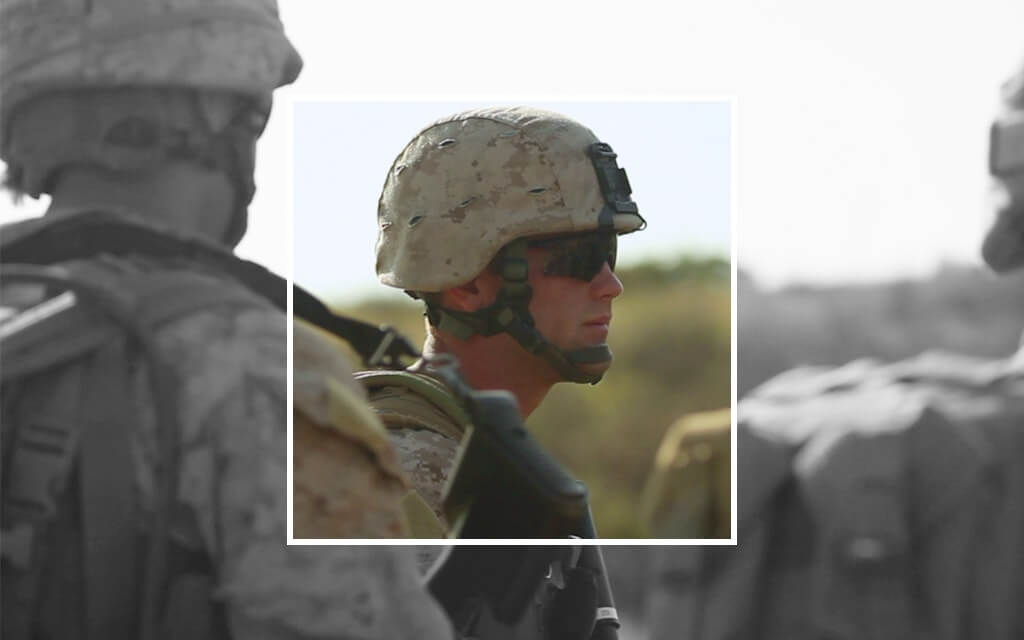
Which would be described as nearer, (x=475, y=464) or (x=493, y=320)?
(x=475, y=464)

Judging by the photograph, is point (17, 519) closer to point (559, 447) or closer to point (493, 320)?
point (493, 320)

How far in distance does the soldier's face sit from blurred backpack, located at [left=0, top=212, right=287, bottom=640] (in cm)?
159

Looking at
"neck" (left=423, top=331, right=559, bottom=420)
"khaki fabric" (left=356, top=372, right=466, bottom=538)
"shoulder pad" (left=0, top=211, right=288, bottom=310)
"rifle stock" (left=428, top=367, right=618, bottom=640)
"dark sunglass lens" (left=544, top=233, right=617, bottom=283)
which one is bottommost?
"rifle stock" (left=428, top=367, right=618, bottom=640)

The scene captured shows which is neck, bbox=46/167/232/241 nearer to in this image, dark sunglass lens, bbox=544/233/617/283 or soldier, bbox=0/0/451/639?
soldier, bbox=0/0/451/639

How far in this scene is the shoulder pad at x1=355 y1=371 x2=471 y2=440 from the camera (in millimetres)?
4898

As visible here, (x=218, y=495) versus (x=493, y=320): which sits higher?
(x=493, y=320)

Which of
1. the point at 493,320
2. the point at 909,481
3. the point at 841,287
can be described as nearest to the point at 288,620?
the point at 493,320

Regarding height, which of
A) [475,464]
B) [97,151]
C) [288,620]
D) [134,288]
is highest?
[97,151]

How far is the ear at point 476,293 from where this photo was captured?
5.15 metres

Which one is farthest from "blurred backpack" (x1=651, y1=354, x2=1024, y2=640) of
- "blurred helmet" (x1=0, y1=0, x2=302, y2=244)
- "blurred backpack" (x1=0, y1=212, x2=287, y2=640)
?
"blurred backpack" (x1=0, y1=212, x2=287, y2=640)

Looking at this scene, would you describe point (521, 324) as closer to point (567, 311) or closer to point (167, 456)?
point (567, 311)

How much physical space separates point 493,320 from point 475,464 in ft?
3.86

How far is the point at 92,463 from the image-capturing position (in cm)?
340

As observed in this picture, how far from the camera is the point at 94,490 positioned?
11.1 feet
